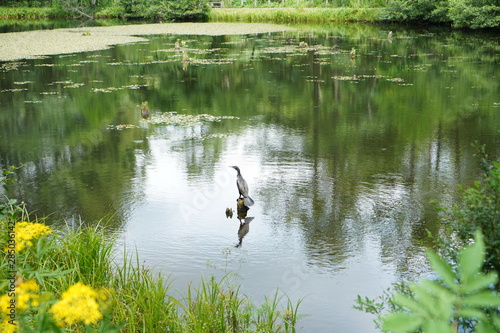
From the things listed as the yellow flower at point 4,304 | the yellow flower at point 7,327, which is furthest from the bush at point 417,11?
the yellow flower at point 7,327

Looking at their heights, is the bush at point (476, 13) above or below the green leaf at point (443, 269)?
above

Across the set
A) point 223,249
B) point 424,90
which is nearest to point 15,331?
point 223,249

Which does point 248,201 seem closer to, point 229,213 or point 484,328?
point 229,213

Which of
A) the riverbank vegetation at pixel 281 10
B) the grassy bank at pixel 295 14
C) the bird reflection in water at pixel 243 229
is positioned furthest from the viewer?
the grassy bank at pixel 295 14

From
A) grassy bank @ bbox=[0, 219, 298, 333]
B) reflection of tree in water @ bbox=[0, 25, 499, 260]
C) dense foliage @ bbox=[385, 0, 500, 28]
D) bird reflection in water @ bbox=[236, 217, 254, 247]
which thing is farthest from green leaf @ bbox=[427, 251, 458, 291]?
dense foliage @ bbox=[385, 0, 500, 28]

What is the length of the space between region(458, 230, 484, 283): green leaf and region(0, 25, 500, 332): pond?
3896 millimetres

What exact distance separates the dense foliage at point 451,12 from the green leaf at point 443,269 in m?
27.8

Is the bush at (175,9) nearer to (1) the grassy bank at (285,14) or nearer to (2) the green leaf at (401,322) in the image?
(1) the grassy bank at (285,14)

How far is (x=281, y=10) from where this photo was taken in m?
37.4

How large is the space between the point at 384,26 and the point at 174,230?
2865cm

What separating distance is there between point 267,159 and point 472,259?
793 centimetres

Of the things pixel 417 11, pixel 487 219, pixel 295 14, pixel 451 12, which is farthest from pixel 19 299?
pixel 295 14

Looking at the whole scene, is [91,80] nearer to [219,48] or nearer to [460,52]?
[219,48]

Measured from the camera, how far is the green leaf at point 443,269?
0.72m
